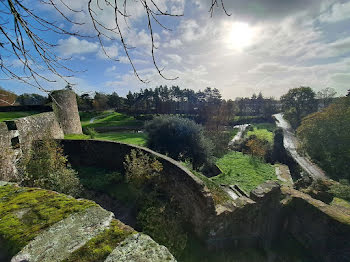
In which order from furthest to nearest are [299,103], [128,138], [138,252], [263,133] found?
[299,103] → [263,133] → [128,138] → [138,252]

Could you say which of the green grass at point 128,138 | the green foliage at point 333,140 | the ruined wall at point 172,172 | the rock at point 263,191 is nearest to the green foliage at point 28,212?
the ruined wall at point 172,172

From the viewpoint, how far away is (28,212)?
6.43 feet

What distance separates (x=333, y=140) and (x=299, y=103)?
114 ft

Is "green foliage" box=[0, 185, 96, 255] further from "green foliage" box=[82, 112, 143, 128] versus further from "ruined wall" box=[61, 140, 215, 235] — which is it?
"green foliage" box=[82, 112, 143, 128]

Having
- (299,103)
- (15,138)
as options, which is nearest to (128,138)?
(15,138)

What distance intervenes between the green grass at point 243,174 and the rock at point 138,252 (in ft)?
43.2

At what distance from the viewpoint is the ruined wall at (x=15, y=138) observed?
20.9ft

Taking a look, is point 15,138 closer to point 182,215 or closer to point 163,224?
point 163,224

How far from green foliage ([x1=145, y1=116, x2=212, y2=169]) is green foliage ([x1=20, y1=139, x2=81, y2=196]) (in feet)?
26.9

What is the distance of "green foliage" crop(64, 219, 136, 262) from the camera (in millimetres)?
1397

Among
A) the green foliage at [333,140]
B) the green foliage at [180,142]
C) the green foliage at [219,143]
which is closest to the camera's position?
the green foliage at [180,142]

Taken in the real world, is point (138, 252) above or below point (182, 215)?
above

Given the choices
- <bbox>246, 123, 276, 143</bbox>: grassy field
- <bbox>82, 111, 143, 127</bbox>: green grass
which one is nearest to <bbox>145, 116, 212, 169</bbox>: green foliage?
<bbox>246, 123, 276, 143</bbox>: grassy field

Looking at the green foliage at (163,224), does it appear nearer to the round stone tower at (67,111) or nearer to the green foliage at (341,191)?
the green foliage at (341,191)
